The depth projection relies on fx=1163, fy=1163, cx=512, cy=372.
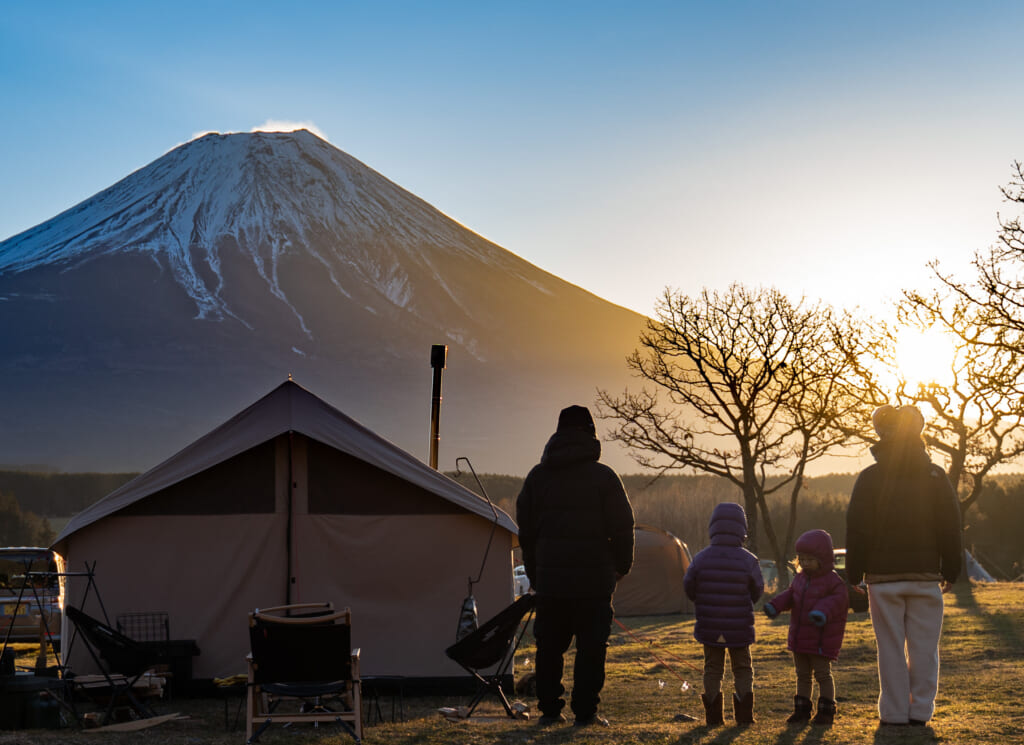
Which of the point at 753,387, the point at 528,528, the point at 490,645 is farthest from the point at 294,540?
the point at 753,387

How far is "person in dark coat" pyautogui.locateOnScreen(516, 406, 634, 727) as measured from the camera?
7.27 m

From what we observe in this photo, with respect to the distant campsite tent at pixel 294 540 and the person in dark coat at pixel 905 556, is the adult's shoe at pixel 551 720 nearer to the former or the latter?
the person in dark coat at pixel 905 556

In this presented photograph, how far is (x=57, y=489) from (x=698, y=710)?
6579 cm

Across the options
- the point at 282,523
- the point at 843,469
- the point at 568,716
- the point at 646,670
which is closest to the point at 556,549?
the point at 568,716

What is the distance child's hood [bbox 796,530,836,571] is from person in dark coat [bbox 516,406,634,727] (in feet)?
3.66

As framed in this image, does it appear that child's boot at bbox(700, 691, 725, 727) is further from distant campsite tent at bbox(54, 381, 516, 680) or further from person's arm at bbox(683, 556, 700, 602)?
distant campsite tent at bbox(54, 381, 516, 680)

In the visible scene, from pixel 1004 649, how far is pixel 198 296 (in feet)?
351

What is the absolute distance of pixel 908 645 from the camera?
6.64 metres

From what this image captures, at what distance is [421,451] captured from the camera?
331ft

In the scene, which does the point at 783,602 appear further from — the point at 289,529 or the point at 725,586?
the point at 289,529

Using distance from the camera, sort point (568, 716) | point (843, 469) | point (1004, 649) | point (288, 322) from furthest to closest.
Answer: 1. point (843, 469)
2. point (288, 322)
3. point (1004, 649)
4. point (568, 716)

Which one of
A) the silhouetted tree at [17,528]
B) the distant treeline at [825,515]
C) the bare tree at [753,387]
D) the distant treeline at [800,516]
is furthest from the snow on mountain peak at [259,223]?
the bare tree at [753,387]

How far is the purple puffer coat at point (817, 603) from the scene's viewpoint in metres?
7.32

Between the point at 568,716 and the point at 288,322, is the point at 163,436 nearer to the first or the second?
the point at 288,322
